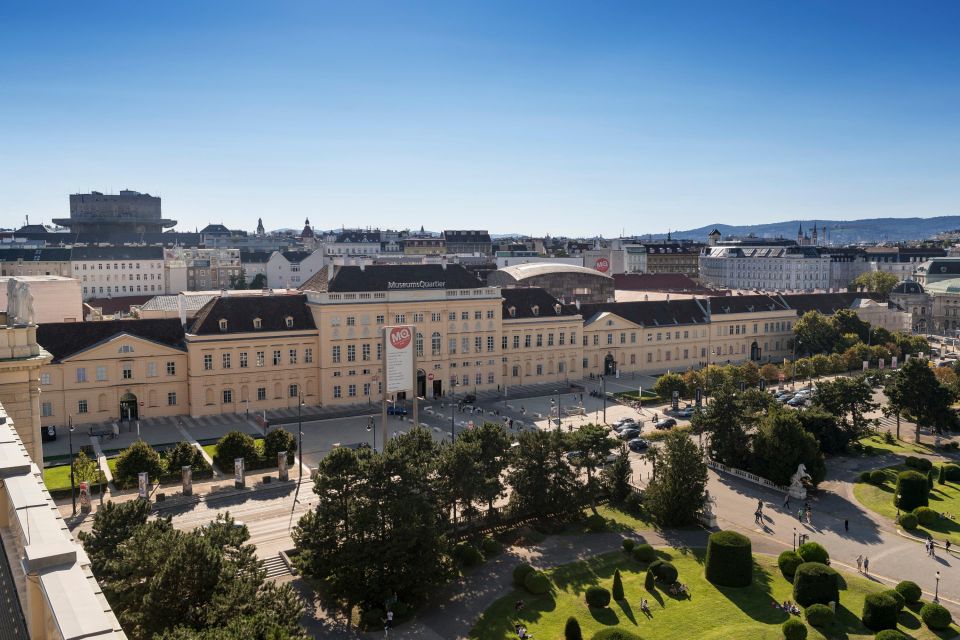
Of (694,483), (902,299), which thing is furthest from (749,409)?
(902,299)

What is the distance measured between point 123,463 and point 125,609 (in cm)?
2276

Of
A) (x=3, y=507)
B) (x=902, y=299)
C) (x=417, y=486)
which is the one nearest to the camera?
(x=3, y=507)

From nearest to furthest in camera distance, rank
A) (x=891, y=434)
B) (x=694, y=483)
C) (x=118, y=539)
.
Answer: (x=118, y=539) < (x=694, y=483) < (x=891, y=434)

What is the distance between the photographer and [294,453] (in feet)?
190

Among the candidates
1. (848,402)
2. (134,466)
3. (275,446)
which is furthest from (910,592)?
(134,466)

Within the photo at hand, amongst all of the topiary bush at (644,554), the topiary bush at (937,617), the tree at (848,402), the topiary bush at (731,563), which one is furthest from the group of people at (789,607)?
the tree at (848,402)

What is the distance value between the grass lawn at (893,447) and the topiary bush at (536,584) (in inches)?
1461

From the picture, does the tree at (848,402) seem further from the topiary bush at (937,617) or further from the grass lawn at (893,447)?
the topiary bush at (937,617)

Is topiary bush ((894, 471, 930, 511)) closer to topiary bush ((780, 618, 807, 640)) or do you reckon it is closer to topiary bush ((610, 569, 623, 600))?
topiary bush ((780, 618, 807, 640))

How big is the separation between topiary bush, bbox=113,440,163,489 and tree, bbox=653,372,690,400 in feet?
165

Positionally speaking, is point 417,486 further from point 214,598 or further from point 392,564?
point 214,598

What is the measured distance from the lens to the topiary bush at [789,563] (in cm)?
4106

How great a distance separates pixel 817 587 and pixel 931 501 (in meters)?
21.1

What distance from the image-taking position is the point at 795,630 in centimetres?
3434
